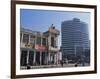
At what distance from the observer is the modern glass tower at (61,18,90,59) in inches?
81.8

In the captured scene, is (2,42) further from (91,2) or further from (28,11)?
(91,2)

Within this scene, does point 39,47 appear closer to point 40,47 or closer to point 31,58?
point 40,47

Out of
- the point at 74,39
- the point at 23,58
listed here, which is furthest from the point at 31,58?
the point at 74,39

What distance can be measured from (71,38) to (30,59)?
47cm

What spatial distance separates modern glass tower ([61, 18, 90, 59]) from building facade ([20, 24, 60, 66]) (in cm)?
9

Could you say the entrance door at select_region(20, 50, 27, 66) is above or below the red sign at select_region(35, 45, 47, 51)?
below

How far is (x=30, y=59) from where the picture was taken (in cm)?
198

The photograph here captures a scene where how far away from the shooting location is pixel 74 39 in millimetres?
2105

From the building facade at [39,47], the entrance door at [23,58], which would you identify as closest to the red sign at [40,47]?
the building facade at [39,47]

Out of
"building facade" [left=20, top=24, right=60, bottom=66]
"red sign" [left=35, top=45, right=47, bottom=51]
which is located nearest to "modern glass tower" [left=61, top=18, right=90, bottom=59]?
"building facade" [left=20, top=24, right=60, bottom=66]

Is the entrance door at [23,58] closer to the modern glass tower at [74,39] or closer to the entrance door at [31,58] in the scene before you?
the entrance door at [31,58]

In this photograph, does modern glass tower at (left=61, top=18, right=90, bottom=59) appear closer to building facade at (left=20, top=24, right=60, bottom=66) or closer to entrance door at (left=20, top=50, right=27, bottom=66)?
building facade at (left=20, top=24, right=60, bottom=66)

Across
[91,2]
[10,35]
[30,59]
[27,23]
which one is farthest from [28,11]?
[91,2]

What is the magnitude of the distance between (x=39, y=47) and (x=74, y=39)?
38 centimetres
